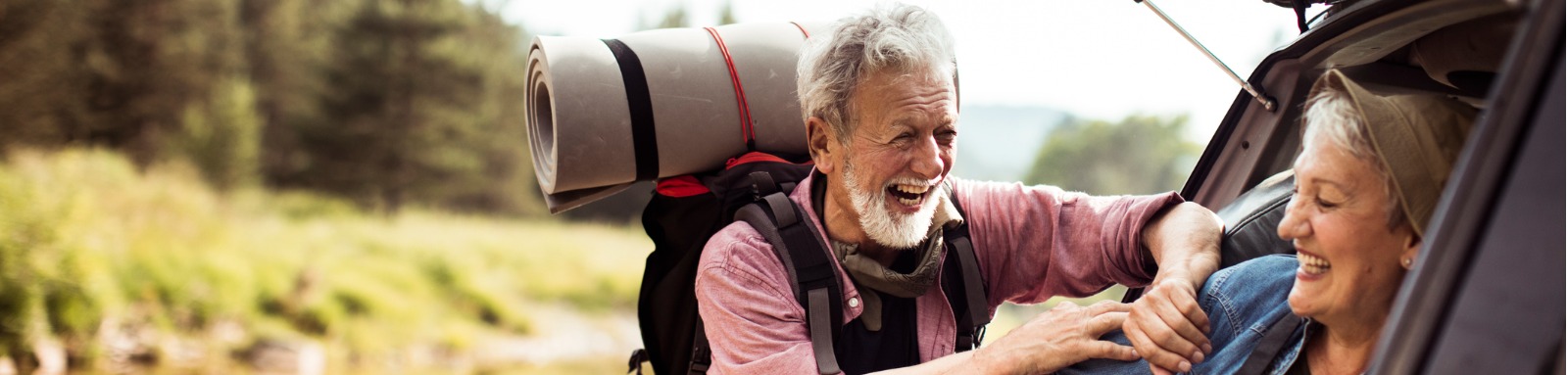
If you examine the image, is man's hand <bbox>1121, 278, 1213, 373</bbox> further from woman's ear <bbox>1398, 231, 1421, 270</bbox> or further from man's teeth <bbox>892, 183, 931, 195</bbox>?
man's teeth <bbox>892, 183, 931, 195</bbox>

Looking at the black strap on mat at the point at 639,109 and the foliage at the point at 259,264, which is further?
the foliage at the point at 259,264

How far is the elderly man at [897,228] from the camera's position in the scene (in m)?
2.09

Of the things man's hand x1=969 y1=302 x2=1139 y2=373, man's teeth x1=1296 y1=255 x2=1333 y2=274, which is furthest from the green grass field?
man's teeth x1=1296 y1=255 x2=1333 y2=274

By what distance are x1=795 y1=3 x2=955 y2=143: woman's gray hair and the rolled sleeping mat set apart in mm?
171

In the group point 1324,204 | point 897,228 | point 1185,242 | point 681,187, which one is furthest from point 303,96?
point 1324,204

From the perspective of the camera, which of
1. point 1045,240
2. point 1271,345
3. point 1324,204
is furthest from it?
point 1045,240

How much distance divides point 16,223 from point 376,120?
32.8 ft

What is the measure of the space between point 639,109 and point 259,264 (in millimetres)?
15225

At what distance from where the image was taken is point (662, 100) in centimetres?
229

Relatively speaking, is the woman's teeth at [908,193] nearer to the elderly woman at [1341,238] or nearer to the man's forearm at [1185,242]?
the man's forearm at [1185,242]

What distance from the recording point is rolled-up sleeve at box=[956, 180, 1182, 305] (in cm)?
222

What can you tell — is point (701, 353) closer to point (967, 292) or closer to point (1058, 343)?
point (967, 292)

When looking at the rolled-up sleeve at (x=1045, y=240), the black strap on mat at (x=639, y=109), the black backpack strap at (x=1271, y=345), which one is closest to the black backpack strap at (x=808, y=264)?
the black strap on mat at (x=639, y=109)

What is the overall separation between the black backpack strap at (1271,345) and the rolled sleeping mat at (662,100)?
1138 millimetres
